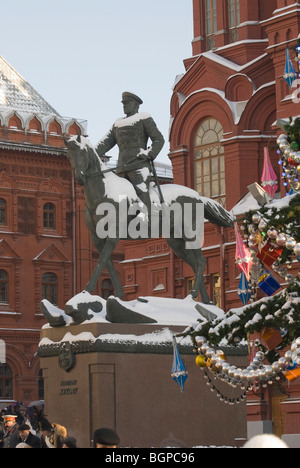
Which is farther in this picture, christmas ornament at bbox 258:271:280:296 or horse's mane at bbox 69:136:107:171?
horse's mane at bbox 69:136:107:171

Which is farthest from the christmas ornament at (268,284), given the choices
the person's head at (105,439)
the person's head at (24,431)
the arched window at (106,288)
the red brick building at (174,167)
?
the arched window at (106,288)

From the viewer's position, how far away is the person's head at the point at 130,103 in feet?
53.6

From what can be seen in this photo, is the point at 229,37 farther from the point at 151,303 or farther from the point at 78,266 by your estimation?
the point at 151,303

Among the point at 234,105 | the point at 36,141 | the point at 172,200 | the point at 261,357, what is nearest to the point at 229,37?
the point at 234,105

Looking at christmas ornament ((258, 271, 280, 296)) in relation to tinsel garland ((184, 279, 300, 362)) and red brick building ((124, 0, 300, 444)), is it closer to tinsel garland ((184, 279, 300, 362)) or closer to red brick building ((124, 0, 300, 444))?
tinsel garland ((184, 279, 300, 362))

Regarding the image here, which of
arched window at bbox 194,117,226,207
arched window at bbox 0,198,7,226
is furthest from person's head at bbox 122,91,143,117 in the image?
arched window at bbox 0,198,7,226

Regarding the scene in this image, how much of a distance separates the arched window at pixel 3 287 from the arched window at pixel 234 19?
46.6 feet

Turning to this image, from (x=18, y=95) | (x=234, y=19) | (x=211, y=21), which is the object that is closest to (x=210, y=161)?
(x=234, y=19)

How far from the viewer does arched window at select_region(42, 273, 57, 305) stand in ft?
158

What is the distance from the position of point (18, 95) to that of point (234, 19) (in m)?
15.0

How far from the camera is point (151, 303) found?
15859 mm

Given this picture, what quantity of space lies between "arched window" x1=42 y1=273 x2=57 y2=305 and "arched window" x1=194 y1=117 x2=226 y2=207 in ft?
37.2
